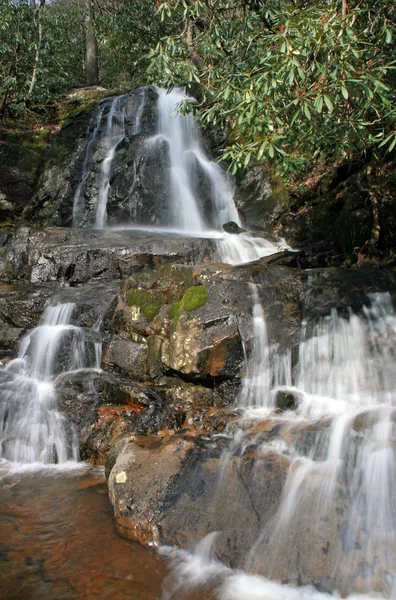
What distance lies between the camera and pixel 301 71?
479cm

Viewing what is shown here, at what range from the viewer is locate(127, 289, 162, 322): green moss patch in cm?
743

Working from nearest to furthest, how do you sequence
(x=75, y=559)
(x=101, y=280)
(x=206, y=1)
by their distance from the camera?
(x=75, y=559) < (x=206, y=1) < (x=101, y=280)

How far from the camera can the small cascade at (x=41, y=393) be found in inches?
247

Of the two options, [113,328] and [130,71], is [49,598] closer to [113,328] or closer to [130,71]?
[113,328]

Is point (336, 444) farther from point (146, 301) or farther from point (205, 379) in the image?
point (146, 301)

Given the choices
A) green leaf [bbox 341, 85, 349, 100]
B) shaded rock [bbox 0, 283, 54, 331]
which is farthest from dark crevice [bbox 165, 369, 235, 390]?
green leaf [bbox 341, 85, 349, 100]

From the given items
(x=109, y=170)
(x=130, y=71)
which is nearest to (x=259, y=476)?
(x=109, y=170)

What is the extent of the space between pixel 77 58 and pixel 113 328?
73.3 feet

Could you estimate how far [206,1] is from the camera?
269 inches

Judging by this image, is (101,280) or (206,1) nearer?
(206,1)

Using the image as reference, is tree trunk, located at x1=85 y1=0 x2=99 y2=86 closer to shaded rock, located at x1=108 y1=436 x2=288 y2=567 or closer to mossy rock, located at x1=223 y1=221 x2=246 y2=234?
mossy rock, located at x1=223 y1=221 x2=246 y2=234

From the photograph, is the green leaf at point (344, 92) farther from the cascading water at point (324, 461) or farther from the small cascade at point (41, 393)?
the small cascade at point (41, 393)

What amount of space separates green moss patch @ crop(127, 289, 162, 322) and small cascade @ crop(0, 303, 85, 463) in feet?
3.90

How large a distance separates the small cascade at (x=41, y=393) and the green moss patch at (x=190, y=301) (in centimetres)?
197
